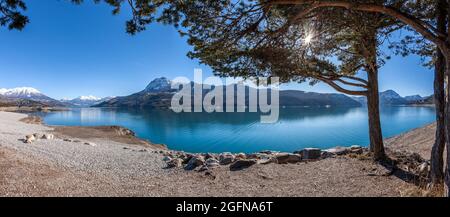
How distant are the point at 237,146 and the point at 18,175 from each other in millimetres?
23392

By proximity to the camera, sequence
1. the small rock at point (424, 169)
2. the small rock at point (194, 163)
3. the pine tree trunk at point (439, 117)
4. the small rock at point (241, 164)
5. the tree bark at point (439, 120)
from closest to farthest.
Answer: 1. the tree bark at point (439, 120)
2. the pine tree trunk at point (439, 117)
3. the small rock at point (424, 169)
4. the small rock at point (241, 164)
5. the small rock at point (194, 163)

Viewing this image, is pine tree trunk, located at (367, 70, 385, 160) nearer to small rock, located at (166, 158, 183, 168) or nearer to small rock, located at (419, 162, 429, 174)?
small rock, located at (419, 162, 429, 174)

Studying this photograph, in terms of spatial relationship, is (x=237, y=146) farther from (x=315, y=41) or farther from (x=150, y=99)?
(x=150, y=99)

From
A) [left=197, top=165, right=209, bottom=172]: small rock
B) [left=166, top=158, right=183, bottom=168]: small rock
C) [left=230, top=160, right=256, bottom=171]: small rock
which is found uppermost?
[left=230, top=160, right=256, bottom=171]: small rock

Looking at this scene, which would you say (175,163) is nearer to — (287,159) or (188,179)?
(188,179)

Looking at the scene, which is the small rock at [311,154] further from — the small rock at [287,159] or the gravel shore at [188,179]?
the gravel shore at [188,179]

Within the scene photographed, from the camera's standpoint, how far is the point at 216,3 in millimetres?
5586

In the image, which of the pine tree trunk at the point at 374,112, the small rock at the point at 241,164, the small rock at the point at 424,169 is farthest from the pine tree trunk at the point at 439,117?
the small rock at the point at 241,164

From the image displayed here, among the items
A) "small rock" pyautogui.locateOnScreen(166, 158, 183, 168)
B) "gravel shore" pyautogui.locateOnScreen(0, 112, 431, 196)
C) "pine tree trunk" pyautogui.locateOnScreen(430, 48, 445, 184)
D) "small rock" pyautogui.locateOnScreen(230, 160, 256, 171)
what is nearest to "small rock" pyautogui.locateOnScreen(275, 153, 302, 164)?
"gravel shore" pyautogui.locateOnScreen(0, 112, 431, 196)

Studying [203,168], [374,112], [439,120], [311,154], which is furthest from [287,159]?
[439,120]

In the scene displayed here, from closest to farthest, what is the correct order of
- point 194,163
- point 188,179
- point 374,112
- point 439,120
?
point 439,120 < point 188,179 < point 374,112 < point 194,163

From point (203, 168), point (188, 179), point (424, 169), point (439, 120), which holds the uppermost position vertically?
point (439, 120)

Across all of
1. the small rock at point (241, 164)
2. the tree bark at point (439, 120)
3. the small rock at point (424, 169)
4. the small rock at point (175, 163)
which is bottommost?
the small rock at point (175, 163)
